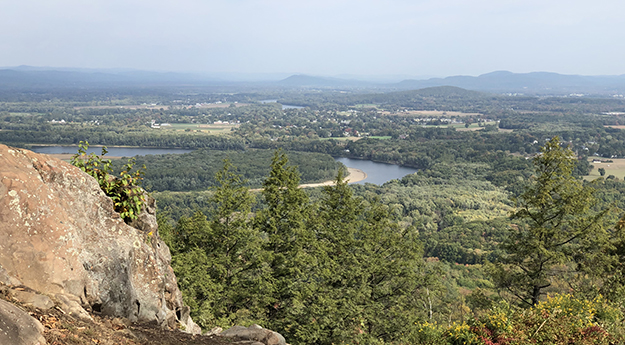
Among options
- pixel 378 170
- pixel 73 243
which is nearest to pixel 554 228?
pixel 73 243

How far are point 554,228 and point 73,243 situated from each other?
19888 mm

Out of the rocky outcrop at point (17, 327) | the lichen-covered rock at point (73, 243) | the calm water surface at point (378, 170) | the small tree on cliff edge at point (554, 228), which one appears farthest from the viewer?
the calm water surface at point (378, 170)

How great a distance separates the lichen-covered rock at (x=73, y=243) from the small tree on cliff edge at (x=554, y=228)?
55.4ft

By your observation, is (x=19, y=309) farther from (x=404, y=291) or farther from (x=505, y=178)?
(x=505, y=178)

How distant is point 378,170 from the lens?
124m

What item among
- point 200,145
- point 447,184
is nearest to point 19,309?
point 447,184

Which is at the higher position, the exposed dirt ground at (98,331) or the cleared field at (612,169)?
the exposed dirt ground at (98,331)

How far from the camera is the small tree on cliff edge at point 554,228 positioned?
18906mm

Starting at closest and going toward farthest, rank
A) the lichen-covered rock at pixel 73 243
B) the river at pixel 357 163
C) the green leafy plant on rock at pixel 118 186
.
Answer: the lichen-covered rock at pixel 73 243 → the green leafy plant on rock at pixel 118 186 → the river at pixel 357 163

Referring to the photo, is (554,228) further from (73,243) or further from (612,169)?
(612,169)

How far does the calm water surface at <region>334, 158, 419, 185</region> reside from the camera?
11145 cm

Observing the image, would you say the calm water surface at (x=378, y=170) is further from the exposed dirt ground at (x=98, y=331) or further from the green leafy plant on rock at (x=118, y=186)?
the exposed dirt ground at (x=98, y=331)

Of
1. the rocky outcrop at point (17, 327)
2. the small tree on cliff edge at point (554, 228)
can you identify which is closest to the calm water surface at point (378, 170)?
the small tree on cliff edge at point (554, 228)

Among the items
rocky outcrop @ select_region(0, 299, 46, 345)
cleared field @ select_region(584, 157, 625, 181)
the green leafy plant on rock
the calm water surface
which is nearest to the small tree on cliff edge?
the green leafy plant on rock
